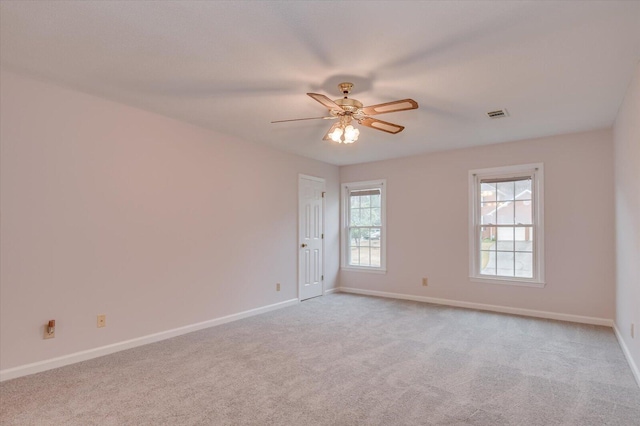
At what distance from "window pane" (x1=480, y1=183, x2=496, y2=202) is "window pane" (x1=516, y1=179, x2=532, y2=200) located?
1.04 feet

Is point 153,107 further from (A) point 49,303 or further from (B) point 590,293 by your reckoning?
(B) point 590,293

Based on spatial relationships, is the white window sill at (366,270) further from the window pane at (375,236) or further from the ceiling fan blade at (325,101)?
the ceiling fan blade at (325,101)

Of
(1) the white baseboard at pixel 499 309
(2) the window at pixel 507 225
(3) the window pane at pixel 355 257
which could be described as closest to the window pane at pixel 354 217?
(3) the window pane at pixel 355 257

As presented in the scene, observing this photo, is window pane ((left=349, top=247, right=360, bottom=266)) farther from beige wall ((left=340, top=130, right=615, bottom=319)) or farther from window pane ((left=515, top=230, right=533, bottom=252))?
window pane ((left=515, top=230, right=533, bottom=252))

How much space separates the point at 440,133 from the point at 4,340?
15.8ft

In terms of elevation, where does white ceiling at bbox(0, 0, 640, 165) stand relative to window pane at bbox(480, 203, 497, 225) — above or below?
above

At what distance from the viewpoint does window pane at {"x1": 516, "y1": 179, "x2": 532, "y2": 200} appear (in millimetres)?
4953

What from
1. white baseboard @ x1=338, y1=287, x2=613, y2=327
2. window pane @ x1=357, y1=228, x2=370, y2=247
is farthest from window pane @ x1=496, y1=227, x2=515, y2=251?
window pane @ x1=357, y1=228, x2=370, y2=247

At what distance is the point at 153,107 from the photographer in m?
3.64

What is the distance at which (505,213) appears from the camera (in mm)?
5133

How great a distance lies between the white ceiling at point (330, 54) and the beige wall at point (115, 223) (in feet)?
1.12

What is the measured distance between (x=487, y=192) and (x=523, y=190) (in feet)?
1.56

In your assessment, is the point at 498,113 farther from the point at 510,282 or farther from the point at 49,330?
the point at 49,330

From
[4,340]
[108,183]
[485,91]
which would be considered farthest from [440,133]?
[4,340]
